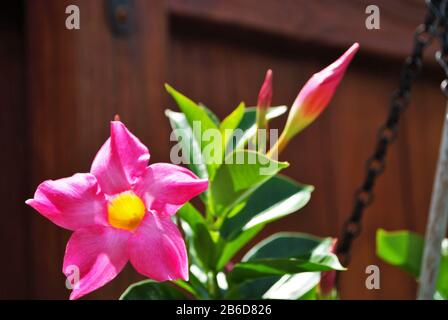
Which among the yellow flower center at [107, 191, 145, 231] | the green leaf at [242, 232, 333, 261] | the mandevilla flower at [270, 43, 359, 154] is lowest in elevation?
the green leaf at [242, 232, 333, 261]

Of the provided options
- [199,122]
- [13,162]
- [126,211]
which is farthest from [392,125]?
[13,162]

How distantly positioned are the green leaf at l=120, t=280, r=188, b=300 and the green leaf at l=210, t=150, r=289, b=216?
8cm

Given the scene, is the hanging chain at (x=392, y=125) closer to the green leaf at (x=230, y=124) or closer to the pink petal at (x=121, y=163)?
the green leaf at (x=230, y=124)

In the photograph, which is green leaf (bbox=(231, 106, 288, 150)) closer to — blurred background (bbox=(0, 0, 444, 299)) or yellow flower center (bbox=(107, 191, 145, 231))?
yellow flower center (bbox=(107, 191, 145, 231))

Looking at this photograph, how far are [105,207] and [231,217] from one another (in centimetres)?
19

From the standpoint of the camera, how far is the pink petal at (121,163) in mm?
414

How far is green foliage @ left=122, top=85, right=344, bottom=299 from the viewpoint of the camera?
53 centimetres

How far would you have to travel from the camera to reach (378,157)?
29.4 inches

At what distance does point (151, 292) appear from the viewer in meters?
0.57

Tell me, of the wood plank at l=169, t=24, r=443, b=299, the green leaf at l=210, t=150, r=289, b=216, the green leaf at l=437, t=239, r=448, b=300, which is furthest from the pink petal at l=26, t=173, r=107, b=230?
the wood plank at l=169, t=24, r=443, b=299

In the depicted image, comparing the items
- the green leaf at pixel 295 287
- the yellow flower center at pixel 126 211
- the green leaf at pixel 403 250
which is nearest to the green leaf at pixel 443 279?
the green leaf at pixel 403 250

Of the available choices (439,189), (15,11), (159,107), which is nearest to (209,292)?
(439,189)
